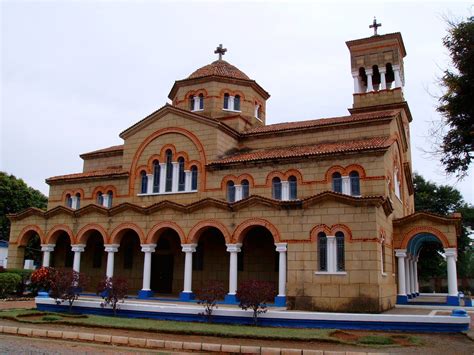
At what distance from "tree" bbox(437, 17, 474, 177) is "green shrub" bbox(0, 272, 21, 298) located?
21329 mm

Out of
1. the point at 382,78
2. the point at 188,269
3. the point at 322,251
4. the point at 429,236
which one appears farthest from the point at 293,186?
the point at 382,78

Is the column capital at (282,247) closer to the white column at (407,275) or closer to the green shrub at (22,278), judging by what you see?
the white column at (407,275)

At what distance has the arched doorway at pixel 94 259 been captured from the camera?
89.6 ft

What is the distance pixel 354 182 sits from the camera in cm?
2200

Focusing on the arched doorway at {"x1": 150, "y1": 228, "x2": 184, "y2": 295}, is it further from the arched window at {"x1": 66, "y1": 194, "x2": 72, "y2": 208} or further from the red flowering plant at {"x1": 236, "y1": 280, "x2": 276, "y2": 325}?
the red flowering plant at {"x1": 236, "y1": 280, "x2": 276, "y2": 325}

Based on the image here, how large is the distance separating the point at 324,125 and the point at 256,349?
15.8m

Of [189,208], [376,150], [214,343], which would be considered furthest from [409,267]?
[214,343]

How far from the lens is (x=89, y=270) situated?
1089 inches

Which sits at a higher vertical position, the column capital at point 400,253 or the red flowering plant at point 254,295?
the column capital at point 400,253

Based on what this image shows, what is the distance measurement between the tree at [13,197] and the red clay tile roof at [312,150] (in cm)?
3116

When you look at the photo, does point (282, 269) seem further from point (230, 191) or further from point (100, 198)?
point (100, 198)

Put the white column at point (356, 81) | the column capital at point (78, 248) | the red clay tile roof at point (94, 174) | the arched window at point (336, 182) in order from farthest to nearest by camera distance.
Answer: the white column at point (356, 81) → the red clay tile roof at point (94, 174) → the column capital at point (78, 248) → the arched window at point (336, 182)

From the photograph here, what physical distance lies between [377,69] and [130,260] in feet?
67.2

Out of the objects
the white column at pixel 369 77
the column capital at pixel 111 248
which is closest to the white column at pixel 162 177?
the column capital at pixel 111 248
